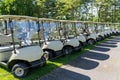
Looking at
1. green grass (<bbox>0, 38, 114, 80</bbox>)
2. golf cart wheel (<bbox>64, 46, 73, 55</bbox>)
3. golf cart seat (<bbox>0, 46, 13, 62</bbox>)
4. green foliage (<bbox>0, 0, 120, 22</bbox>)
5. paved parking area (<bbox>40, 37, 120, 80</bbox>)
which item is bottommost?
paved parking area (<bbox>40, 37, 120, 80</bbox>)

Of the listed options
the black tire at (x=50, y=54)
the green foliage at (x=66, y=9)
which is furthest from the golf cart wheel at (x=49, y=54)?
the green foliage at (x=66, y=9)

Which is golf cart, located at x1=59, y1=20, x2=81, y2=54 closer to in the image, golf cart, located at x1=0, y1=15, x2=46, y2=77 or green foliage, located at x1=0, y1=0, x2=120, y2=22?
golf cart, located at x1=0, y1=15, x2=46, y2=77

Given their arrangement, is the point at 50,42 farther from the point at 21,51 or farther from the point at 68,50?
the point at 21,51

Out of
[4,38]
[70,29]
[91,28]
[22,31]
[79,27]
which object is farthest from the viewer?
[91,28]

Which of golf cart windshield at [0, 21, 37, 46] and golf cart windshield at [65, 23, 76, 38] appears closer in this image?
golf cart windshield at [0, 21, 37, 46]

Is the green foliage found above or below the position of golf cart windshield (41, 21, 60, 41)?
above

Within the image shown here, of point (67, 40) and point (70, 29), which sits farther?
point (70, 29)

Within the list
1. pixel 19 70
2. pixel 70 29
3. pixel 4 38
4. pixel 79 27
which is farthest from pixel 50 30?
pixel 19 70

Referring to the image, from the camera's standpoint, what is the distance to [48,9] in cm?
3928

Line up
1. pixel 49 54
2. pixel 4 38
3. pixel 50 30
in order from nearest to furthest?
pixel 4 38, pixel 49 54, pixel 50 30

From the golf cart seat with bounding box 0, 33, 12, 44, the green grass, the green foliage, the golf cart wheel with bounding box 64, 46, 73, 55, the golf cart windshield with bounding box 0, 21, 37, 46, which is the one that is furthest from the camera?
the green foliage

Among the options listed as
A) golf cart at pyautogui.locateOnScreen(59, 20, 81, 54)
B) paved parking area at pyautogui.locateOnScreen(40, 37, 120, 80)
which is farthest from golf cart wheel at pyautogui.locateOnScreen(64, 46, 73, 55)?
paved parking area at pyautogui.locateOnScreen(40, 37, 120, 80)

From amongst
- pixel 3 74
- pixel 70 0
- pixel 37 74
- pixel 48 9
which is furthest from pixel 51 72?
pixel 48 9

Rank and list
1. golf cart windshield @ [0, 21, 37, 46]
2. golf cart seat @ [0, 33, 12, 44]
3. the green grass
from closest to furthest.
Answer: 1. the green grass
2. golf cart windshield @ [0, 21, 37, 46]
3. golf cart seat @ [0, 33, 12, 44]
